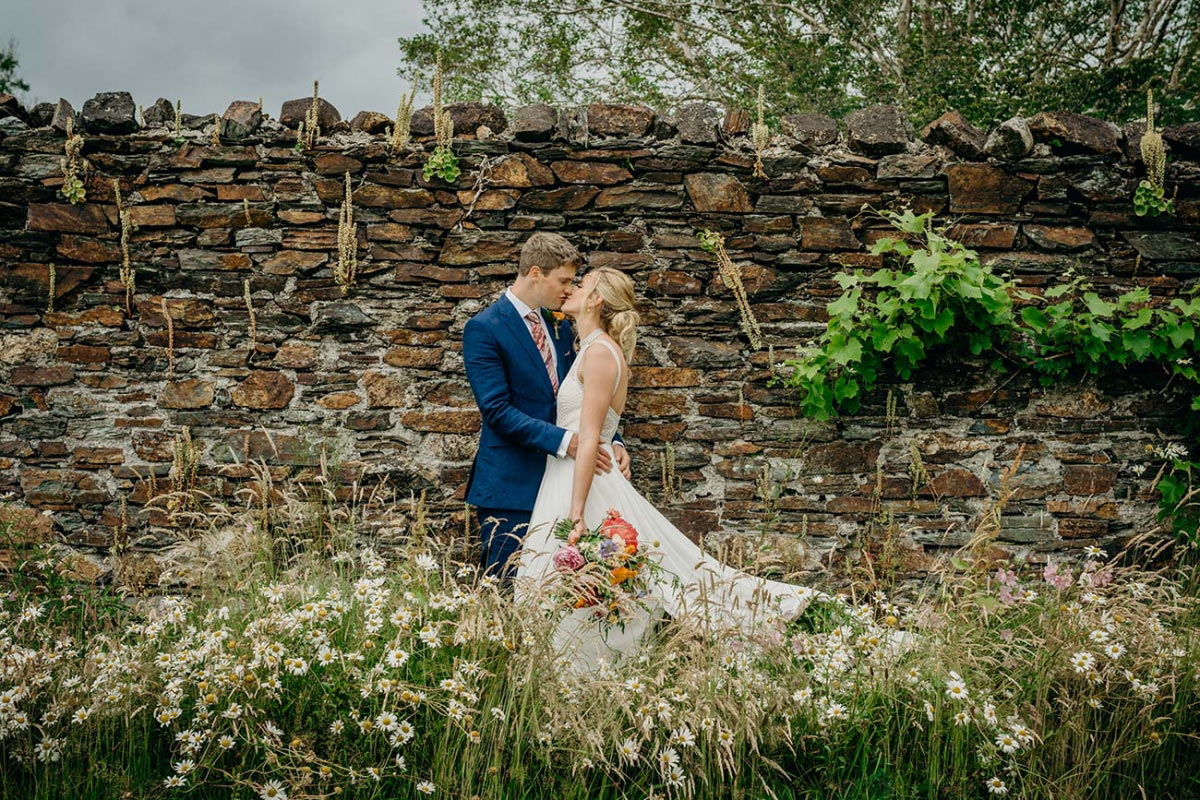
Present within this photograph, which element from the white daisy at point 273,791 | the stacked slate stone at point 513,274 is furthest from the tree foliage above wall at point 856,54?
the white daisy at point 273,791

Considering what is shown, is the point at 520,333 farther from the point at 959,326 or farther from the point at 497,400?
the point at 959,326

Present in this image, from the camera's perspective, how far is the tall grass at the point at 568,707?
250cm

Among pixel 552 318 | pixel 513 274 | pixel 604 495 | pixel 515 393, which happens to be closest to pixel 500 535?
pixel 604 495

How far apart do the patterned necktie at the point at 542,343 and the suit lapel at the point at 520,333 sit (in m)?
0.04

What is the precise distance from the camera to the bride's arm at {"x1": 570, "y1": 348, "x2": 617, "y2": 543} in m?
3.51

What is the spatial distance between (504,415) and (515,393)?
0.19 metres

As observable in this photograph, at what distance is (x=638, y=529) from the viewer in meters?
3.64

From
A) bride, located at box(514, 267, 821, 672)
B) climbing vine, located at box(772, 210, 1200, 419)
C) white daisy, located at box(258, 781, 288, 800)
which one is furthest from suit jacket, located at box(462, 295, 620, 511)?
white daisy, located at box(258, 781, 288, 800)

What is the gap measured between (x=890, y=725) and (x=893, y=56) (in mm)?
9725

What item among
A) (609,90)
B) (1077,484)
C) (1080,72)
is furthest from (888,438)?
(609,90)

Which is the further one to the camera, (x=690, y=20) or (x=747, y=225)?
(x=690, y=20)

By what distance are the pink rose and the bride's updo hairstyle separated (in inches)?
40.7

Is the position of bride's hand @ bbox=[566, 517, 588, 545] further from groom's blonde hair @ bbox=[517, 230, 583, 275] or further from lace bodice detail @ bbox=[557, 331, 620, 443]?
groom's blonde hair @ bbox=[517, 230, 583, 275]

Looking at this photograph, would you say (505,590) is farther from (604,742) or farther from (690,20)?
(690,20)
